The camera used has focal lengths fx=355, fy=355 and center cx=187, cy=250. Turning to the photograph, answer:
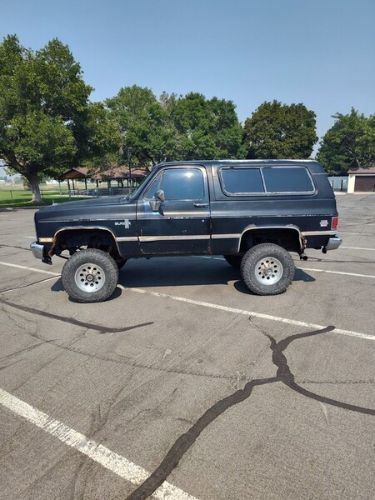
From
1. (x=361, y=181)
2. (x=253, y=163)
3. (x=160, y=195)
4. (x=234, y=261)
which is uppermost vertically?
(x=253, y=163)

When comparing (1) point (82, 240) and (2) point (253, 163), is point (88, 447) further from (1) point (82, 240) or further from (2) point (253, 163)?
(2) point (253, 163)

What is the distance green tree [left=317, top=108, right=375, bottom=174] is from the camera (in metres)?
54.7

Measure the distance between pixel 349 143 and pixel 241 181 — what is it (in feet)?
205

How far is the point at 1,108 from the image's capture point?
79.3 feet

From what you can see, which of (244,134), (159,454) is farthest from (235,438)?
(244,134)

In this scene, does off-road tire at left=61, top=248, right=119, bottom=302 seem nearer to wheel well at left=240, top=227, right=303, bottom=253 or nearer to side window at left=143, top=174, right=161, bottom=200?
side window at left=143, top=174, right=161, bottom=200

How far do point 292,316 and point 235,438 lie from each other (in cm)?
257

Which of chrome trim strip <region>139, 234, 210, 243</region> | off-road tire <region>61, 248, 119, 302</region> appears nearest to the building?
chrome trim strip <region>139, 234, 210, 243</region>

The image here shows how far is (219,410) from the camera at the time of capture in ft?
9.57

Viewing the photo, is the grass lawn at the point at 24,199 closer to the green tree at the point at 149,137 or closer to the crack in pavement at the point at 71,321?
the green tree at the point at 149,137

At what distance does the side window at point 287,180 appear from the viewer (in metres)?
5.78

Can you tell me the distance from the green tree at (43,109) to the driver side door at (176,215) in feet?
70.6

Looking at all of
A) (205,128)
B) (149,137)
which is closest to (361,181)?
(205,128)

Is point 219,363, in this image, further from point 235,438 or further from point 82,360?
point 82,360
